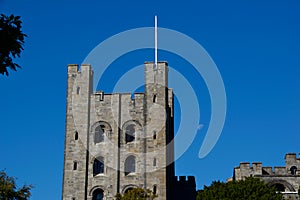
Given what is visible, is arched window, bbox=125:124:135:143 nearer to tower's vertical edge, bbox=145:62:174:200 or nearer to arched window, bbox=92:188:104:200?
tower's vertical edge, bbox=145:62:174:200

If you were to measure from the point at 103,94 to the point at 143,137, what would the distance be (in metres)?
6.19

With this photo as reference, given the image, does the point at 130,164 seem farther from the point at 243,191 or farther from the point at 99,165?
the point at 243,191

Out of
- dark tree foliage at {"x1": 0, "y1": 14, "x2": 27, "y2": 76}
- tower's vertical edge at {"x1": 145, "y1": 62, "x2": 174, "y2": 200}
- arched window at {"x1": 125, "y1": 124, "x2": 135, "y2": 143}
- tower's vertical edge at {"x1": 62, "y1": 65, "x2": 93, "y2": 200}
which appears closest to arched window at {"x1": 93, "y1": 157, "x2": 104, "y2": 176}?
tower's vertical edge at {"x1": 62, "y1": 65, "x2": 93, "y2": 200}

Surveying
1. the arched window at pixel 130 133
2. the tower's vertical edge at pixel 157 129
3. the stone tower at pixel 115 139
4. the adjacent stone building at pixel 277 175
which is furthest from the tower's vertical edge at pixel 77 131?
the adjacent stone building at pixel 277 175

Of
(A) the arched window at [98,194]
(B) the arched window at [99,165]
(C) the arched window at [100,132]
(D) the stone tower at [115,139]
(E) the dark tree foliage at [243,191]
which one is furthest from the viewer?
(C) the arched window at [100,132]

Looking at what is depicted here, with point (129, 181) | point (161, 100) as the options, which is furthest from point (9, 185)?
point (161, 100)

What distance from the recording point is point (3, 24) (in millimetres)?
14984

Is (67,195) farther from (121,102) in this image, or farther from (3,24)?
(3,24)

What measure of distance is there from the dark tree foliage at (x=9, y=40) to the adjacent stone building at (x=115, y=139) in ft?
147

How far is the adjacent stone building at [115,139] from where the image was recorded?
196 ft

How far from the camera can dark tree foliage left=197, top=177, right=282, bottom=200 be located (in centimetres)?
4900

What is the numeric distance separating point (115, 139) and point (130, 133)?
1.66 metres

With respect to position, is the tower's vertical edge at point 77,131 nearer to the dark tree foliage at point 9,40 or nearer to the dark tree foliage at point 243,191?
the dark tree foliage at point 243,191

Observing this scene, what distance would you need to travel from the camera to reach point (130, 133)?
62.1 m
